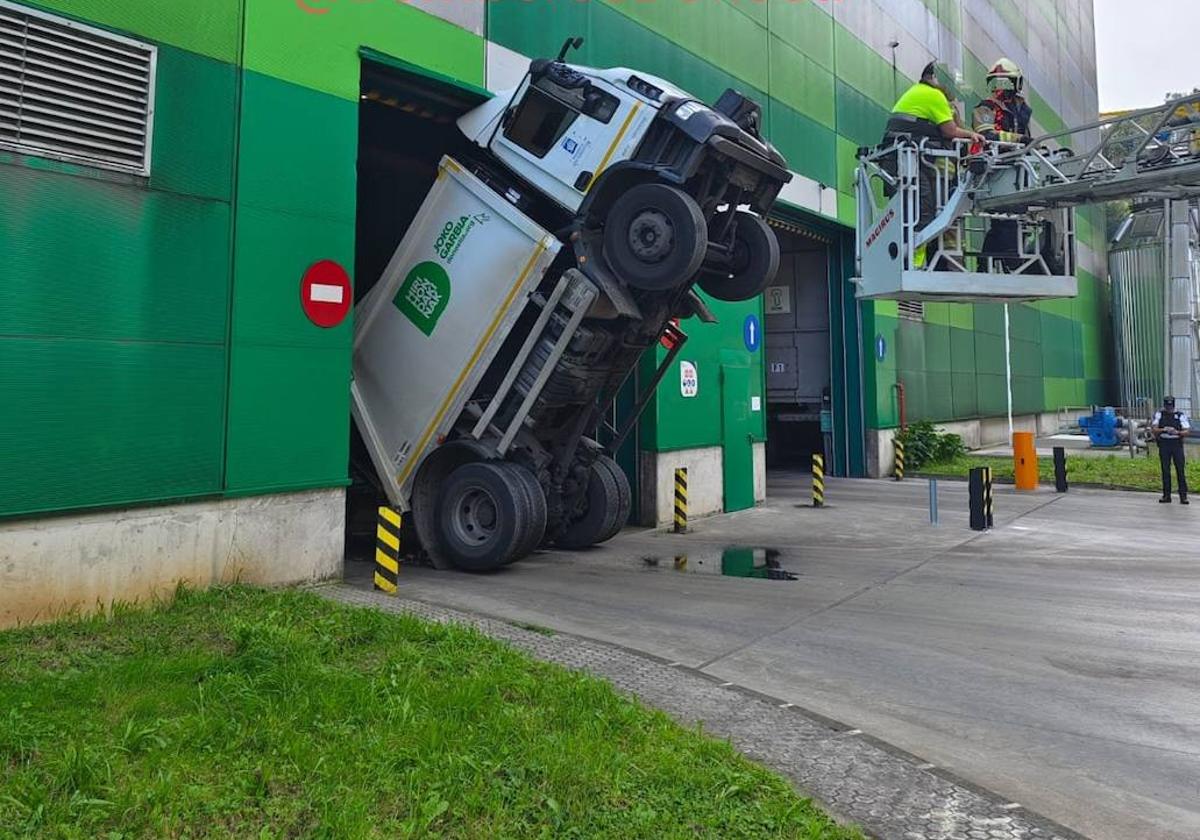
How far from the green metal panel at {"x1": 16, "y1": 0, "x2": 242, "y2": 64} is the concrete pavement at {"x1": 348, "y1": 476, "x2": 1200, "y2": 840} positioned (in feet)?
17.3

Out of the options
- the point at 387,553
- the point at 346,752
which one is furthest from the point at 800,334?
the point at 346,752

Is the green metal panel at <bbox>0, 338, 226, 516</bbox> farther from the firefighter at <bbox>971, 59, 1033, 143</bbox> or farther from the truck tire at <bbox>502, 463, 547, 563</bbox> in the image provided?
the firefighter at <bbox>971, 59, 1033, 143</bbox>

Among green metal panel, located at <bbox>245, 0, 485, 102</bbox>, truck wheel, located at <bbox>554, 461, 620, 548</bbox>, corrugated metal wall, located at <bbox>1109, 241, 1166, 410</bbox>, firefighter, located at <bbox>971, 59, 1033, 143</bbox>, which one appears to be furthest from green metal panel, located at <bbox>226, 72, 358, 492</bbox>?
corrugated metal wall, located at <bbox>1109, 241, 1166, 410</bbox>

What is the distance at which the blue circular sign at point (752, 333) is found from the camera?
15.0 m

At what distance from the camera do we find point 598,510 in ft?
34.7

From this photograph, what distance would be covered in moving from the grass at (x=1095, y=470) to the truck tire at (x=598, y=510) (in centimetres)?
1206

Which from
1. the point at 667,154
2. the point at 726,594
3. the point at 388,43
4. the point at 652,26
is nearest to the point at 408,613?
the point at 726,594

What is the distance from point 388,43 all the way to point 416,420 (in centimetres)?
406

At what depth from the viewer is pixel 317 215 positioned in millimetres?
8023

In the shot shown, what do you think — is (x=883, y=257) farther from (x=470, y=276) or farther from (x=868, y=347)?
(x=868, y=347)

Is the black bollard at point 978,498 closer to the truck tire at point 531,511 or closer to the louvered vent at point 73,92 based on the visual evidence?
the truck tire at point 531,511

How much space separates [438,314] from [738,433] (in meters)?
7.20

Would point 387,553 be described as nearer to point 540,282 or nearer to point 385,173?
point 540,282

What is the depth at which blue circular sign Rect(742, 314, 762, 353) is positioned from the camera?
15023 millimetres
